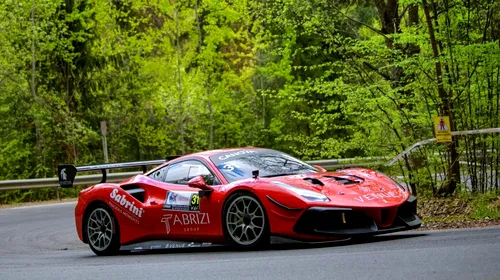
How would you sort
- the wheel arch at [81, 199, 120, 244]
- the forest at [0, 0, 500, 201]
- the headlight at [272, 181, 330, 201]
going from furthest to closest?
the forest at [0, 0, 500, 201]
the wheel arch at [81, 199, 120, 244]
the headlight at [272, 181, 330, 201]

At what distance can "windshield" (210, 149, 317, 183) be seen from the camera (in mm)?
10648

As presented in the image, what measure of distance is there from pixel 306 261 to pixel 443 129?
5713 millimetres

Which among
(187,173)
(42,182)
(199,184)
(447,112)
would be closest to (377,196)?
(199,184)

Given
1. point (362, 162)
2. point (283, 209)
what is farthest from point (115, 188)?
point (362, 162)

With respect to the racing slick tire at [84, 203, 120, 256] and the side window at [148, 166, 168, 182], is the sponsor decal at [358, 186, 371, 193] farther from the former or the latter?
the racing slick tire at [84, 203, 120, 256]

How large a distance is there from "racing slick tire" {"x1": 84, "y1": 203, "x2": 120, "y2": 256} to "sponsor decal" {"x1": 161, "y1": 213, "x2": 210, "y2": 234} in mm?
992

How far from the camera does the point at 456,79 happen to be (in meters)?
14.0

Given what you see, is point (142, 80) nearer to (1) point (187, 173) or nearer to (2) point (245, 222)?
(1) point (187, 173)

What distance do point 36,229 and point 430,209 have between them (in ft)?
24.1

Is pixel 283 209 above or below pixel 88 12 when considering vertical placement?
below

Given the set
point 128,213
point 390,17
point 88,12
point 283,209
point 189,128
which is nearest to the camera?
point 283,209

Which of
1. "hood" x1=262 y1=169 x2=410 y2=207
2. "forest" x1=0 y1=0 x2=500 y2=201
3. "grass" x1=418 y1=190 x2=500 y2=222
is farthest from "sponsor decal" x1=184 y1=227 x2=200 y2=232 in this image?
"forest" x1=0 y1=0 x2=500 y2=201

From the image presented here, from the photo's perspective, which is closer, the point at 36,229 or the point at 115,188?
the point at 115,188

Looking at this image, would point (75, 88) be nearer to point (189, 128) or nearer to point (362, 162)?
point (189, 128)
